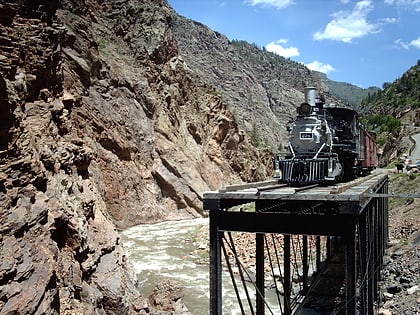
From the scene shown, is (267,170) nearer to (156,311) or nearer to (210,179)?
(210,179)

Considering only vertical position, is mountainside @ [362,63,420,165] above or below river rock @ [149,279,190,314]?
above

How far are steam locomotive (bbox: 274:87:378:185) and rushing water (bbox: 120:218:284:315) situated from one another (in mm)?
6178

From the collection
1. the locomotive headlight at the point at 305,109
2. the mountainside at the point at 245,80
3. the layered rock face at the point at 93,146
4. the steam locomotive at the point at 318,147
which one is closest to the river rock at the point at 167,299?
the layered rock face at the point at 93,146

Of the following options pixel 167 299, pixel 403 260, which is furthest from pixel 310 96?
pixel 167 299

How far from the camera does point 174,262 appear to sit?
2081 cm

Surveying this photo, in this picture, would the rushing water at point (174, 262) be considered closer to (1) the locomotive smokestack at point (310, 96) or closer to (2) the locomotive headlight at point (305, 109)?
(2) the locomotive headlight at point (305, 109)

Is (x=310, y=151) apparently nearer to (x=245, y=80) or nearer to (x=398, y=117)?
(x=398, y=117)

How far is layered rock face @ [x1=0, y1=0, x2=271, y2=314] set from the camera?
25.2 ft

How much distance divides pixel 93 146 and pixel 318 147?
65.7 feet

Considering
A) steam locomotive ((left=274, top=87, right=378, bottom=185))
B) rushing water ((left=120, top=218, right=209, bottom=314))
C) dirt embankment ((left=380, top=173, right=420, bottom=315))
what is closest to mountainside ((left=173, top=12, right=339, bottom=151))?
rushing water ((left=120, top=218, right=209, bottom=314))

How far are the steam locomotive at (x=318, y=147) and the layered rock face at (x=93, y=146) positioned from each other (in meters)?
5.16

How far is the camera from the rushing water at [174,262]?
51.1 ft

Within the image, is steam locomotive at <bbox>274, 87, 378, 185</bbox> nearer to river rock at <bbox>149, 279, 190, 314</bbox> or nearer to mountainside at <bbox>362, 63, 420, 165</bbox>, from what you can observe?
river rock at <bbox>149, 279, 190, 314</bbox>

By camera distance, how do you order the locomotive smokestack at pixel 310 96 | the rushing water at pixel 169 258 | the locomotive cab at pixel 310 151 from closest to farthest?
the locomotive cab at pixel 310 151
the locomotive smokestack at pixel 310 96
the rushing water at pixel 169 258
